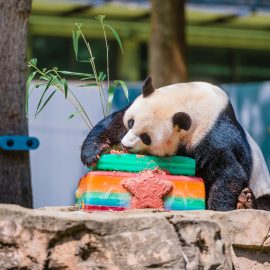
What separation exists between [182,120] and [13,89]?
1.87 m

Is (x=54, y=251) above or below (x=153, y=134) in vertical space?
below

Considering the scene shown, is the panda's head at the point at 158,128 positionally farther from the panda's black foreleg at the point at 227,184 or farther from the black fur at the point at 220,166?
the panda's black foreleg at the point at 227,184

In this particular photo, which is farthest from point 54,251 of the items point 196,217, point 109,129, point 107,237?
point 109,129

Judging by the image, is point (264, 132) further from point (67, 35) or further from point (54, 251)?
point (67, 35)

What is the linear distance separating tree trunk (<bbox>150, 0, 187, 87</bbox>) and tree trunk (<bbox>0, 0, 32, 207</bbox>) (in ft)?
12.1

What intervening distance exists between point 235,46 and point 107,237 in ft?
59.0

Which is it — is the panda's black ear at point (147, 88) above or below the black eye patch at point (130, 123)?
above

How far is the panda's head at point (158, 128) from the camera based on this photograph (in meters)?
5.50

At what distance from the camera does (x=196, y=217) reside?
470cm

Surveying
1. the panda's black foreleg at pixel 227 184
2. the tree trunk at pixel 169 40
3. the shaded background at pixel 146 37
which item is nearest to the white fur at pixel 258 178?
the panda's black foreleg at pixel 227 184

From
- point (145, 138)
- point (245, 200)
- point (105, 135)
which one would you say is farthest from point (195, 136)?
point (105, 135)

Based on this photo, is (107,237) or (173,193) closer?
(107,237)

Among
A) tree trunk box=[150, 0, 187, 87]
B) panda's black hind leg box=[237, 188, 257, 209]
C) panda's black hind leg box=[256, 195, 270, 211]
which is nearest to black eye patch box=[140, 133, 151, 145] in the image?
panda's black hind leg box=[237, 188, 257, 209]

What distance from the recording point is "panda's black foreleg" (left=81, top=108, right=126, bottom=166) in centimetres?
571
